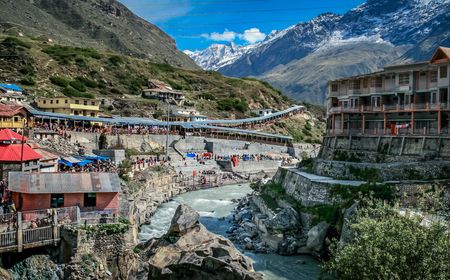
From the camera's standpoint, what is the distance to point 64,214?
2261 centimetres

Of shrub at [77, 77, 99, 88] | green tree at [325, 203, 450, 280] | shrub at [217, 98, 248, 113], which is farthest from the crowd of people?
shrub at [217, 98, 248, 113]

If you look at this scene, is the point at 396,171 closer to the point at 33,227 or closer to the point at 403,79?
the point at 403,79

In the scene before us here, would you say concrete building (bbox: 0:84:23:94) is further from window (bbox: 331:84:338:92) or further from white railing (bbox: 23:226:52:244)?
white railing (bbox: 23:226:52:244)

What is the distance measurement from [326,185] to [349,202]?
4.74 metres

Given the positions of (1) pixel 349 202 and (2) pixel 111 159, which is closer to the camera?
(1) pixel 349 202

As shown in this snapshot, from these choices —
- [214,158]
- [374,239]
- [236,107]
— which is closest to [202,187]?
[214,158]

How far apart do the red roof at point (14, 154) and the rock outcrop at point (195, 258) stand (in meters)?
12.1

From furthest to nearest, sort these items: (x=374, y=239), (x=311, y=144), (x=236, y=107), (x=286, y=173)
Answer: (x=236, y=107) < (x=311, y=144) < (x=286, y=173) < (x=374, y=239)

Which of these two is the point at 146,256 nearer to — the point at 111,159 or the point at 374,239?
the point at 374,239

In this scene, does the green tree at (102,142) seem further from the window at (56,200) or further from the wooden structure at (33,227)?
the wooden structure at (33,227)

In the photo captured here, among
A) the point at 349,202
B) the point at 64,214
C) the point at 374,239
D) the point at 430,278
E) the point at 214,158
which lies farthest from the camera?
the point at 214,158

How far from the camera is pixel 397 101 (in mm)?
43938

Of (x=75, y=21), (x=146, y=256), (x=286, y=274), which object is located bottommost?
(x=286, y=274)

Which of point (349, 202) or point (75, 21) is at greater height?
point (75, 21)
